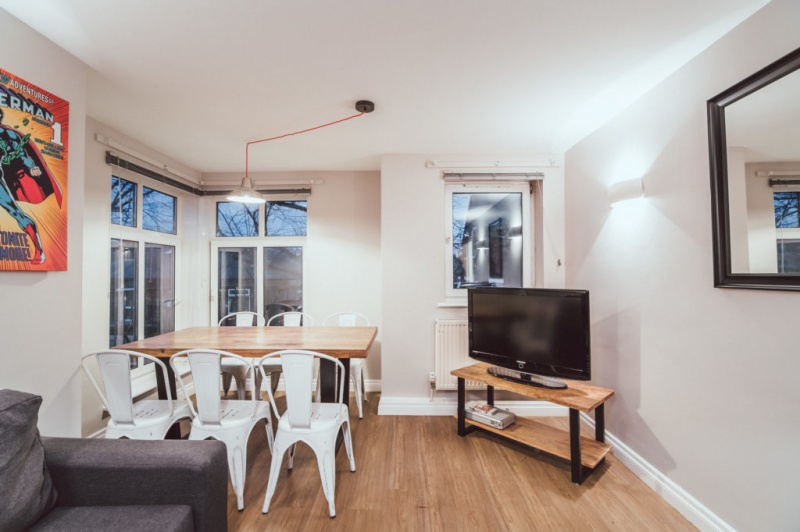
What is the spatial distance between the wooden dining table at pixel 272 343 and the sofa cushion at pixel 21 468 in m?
0.74

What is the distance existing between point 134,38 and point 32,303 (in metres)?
1.40

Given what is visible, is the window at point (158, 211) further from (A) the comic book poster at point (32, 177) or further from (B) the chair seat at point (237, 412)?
(B) the chair seat at point (237, 412)

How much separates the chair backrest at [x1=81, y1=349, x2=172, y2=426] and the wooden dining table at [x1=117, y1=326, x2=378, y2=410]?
0.19 m

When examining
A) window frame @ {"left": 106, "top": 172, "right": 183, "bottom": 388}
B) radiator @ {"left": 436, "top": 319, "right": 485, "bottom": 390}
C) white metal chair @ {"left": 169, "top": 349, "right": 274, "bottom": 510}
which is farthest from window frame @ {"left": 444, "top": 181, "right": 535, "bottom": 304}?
window frame @ {"left": 106, "top": 172, "right": 183, "bottom": 388}

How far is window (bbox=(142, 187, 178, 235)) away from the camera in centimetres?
305

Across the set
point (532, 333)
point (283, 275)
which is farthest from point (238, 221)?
point (532, 333)

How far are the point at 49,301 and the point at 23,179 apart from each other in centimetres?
59

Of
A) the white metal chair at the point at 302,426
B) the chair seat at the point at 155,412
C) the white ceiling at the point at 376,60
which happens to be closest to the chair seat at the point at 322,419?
the white metal chair at the point at 302,426

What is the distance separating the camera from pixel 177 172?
3.24m

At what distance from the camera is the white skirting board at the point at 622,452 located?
1595 mm

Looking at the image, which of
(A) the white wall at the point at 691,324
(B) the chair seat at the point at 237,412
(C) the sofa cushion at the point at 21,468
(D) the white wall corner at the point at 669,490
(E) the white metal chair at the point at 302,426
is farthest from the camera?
(B) the chair seat at the point at 237,412

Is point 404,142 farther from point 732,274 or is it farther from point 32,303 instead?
point 32,303

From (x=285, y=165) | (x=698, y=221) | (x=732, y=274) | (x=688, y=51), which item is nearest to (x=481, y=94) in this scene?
(x=688, y=51)

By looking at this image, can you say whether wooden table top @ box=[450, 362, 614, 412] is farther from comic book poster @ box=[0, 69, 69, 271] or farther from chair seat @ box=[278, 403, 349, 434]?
comic book poster @ box=[0, 69, 69, 271]
